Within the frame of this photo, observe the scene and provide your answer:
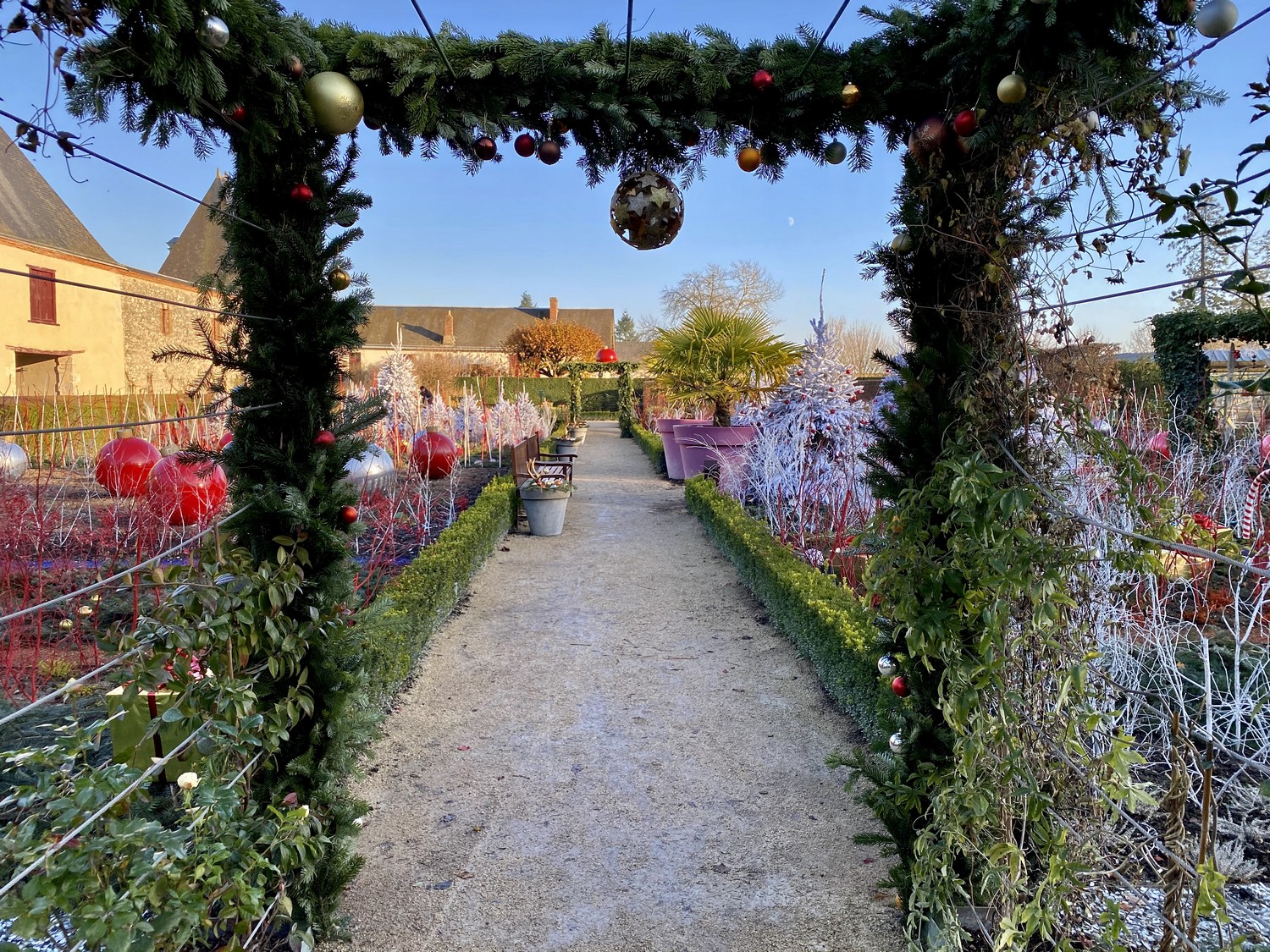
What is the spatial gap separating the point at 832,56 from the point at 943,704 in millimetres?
1870

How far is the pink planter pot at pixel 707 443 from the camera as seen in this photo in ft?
32.5

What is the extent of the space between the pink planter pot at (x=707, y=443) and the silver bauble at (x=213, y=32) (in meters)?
7.70

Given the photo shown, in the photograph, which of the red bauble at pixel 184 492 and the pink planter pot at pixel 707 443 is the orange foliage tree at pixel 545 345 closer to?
the pink planter pot at pixel 707 443

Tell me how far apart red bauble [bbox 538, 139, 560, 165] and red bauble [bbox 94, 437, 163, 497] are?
488cm

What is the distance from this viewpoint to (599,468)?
14.3 metres

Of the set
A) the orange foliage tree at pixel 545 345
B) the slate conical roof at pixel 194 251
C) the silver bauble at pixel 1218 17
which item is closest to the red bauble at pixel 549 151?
the silver bauble at pixel 1218 17

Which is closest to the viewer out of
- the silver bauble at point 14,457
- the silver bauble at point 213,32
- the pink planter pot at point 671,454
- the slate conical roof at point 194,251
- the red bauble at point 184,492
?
the silver bauble at point 213,32

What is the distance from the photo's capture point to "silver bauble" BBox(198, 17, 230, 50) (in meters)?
1.61

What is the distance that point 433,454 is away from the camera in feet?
27.2

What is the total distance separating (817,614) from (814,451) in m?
3.94

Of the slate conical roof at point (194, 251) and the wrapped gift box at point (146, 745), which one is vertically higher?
the slate conical roof at point (194, 251)

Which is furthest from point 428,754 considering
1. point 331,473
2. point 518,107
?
point 518,107

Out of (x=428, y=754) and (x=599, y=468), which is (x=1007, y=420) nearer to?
(x=428, y=754)

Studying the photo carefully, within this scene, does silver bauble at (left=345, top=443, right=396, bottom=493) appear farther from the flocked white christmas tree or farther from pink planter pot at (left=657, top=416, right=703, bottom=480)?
pink planter pot at (left=657, top=416, right=703, bottom=480)
